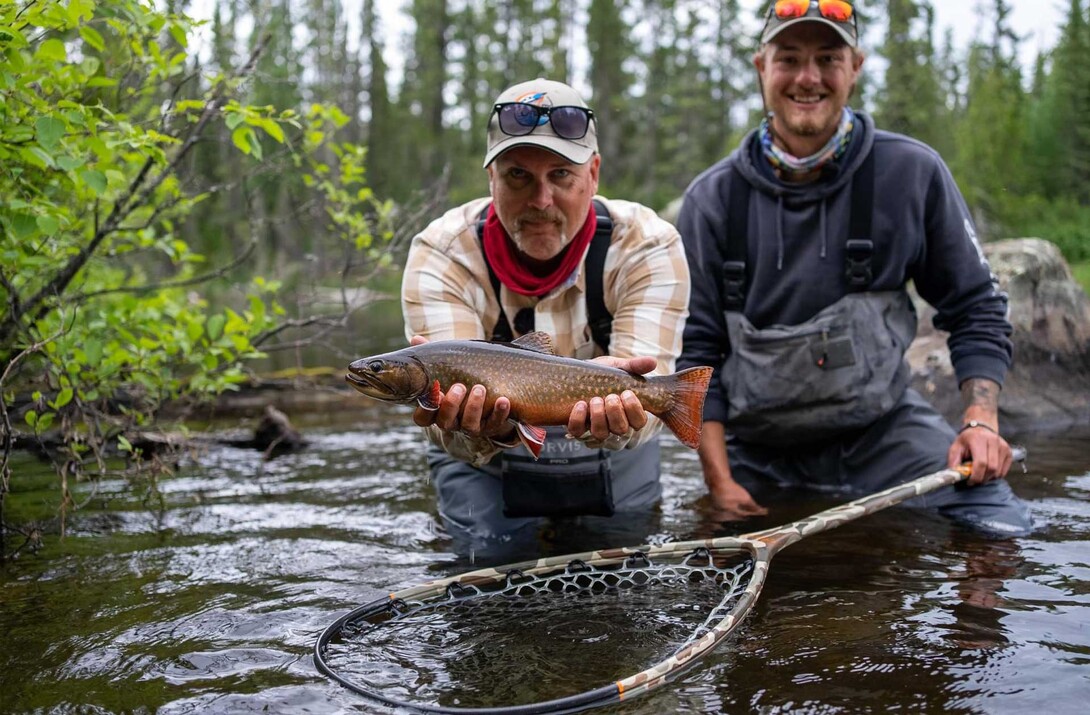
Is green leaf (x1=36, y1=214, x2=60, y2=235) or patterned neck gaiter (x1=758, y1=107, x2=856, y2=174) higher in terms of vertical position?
patterned neck gaiter (x1=758, y1=107, x2=856, y2=174)

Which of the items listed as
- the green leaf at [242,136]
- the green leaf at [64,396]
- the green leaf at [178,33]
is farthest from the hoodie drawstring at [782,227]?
the green leaf at [64,396]

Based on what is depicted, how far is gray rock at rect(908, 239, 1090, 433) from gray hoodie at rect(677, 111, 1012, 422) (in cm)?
314

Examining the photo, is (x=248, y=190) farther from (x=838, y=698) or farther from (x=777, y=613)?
(x=838, y=698)

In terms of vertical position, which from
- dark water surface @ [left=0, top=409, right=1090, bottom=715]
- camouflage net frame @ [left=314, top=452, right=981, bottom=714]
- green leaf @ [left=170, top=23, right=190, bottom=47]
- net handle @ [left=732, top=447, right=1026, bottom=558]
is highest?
green leaf @ [left=170, top=23, right=190, bottom=47]

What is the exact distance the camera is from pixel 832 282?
18.6ft

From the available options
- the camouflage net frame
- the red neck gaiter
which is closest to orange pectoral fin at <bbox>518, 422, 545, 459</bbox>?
the camouflage net frame

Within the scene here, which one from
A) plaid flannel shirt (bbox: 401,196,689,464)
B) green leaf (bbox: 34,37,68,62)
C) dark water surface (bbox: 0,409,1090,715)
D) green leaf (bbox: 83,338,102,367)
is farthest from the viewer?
green leaf (bbox: 83,338,102,367)

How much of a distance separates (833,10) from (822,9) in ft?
0.22

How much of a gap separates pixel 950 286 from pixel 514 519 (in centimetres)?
304

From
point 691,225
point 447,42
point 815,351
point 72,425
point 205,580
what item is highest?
point 447,42

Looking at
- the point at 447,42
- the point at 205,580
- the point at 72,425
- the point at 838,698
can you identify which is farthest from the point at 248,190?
the point at 447,42

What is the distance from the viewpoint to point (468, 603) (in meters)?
4.24

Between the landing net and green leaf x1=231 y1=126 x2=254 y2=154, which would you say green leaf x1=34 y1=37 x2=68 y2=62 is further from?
the landing net

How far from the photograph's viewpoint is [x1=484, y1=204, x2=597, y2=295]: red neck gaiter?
4.72m
